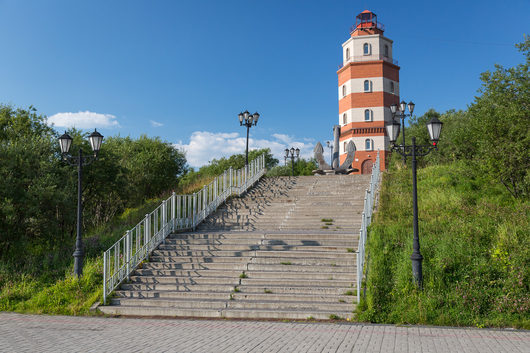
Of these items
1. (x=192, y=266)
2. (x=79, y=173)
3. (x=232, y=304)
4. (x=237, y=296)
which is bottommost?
(x=232, y=304)

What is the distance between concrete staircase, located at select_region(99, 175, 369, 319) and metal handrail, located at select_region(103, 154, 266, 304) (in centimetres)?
29

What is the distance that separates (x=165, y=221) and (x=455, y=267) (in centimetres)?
810

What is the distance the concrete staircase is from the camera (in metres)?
8.83

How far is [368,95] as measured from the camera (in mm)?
37031

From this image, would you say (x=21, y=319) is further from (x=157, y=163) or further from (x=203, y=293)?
(x=157, y=163)

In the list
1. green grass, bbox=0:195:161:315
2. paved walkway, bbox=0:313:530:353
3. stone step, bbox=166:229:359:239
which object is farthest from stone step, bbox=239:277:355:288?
green grass, bbox=0:195:161:315

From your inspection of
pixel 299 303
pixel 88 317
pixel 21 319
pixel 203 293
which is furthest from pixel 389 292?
pixel 21 319

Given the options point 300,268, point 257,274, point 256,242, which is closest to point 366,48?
point 256,242

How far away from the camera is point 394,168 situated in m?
22.0

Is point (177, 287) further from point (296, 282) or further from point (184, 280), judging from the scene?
point (296, 282)

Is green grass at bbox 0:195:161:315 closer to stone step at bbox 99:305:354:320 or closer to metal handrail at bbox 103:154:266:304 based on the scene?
metal handrail at bbox 103:154:266:304

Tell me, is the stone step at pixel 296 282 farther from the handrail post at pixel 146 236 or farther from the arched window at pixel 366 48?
the arched window at pixel 366 48

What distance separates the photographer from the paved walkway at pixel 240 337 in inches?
254

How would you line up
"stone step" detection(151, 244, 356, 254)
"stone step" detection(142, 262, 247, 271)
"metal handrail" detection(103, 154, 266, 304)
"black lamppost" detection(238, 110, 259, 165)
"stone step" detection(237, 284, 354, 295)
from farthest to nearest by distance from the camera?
"black lamppost" detection(238, 110, 259, 165) → "stone step" detection(151, 244, 356, 254) → "stone step" detection(142, 262, 247, 271) → "metal handrail" detection(103, 154, 266, 304) → "stone step" detection(237, 284, 354, 295)
